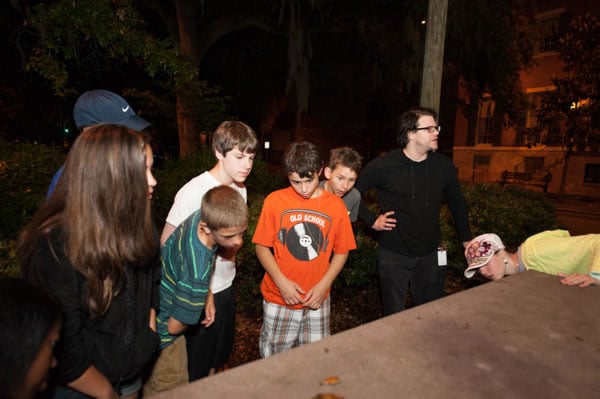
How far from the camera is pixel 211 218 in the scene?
5.94ft

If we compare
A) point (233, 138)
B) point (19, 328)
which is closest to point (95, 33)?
point (233, 138)

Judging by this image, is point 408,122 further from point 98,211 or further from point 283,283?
point 98,211

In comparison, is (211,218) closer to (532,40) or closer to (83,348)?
(83,348)

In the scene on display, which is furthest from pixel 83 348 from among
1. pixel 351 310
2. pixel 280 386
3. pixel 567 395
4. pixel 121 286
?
pixel 351 310

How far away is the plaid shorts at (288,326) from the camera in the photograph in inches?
105

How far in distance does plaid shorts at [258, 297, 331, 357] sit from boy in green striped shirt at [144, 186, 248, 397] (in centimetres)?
78

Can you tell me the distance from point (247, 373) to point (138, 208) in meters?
0.83

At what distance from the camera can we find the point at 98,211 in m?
1.43

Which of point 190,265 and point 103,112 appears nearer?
point 190,265

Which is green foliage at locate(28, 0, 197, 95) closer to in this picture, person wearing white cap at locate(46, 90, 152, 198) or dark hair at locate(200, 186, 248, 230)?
person wearing white cap at locate(46, 90, 152, 198)

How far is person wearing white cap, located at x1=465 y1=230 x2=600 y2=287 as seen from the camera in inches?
89.7

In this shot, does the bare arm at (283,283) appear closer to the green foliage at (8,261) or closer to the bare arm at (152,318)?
the bare arm at (152,318)

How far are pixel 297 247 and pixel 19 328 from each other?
70.0 inches

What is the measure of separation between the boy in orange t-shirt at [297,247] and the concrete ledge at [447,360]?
1081 mm
